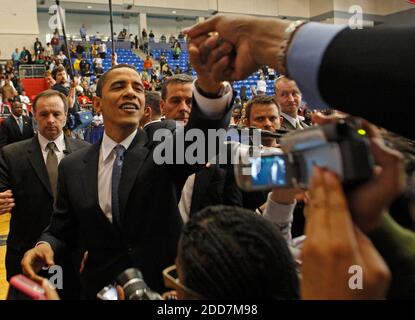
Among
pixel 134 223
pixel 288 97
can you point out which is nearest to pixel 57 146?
pixel 134 223

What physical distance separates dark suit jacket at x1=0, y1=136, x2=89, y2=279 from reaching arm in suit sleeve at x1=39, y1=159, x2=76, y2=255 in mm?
746

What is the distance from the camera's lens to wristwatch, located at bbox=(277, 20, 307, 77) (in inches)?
26.9

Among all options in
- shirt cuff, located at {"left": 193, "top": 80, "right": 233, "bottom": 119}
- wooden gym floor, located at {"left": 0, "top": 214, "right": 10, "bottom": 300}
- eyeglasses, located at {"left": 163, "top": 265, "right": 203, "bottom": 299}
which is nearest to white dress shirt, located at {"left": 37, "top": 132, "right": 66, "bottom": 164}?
wooden gym floor, located at {"left": 0, "top": 214, "right": 10, "bottom": 300}

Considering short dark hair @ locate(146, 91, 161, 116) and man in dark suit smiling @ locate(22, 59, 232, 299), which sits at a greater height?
short dark hair @ locate(146, 91, 161, 116)

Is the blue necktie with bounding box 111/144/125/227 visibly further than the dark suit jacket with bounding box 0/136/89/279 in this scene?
No

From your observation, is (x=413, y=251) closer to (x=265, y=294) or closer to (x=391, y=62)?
(x=265, y=294)

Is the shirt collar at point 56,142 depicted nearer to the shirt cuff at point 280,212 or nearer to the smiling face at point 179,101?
the smiling face at point 179,101

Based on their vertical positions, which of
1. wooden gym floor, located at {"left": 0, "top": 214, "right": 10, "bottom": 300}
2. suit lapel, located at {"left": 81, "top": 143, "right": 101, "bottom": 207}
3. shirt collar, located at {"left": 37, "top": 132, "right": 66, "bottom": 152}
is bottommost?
wooden gym floor, located at {"left": 0, "top": 214, "right": 10, "bottom": 300}

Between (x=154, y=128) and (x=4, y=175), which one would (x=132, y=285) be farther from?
(x=4, y=175)

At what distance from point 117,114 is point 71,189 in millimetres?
400

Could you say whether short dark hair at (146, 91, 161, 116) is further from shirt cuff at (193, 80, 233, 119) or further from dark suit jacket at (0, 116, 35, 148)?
dark suit jacket at (0, 116, 35, 148)

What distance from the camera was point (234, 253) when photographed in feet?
2.53

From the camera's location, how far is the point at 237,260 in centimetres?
77

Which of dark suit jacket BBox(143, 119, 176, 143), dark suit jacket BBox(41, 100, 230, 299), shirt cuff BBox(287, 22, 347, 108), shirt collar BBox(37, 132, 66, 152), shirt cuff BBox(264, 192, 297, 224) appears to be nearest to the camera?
shirt cuff BBox(287, 22, 347, 108)
